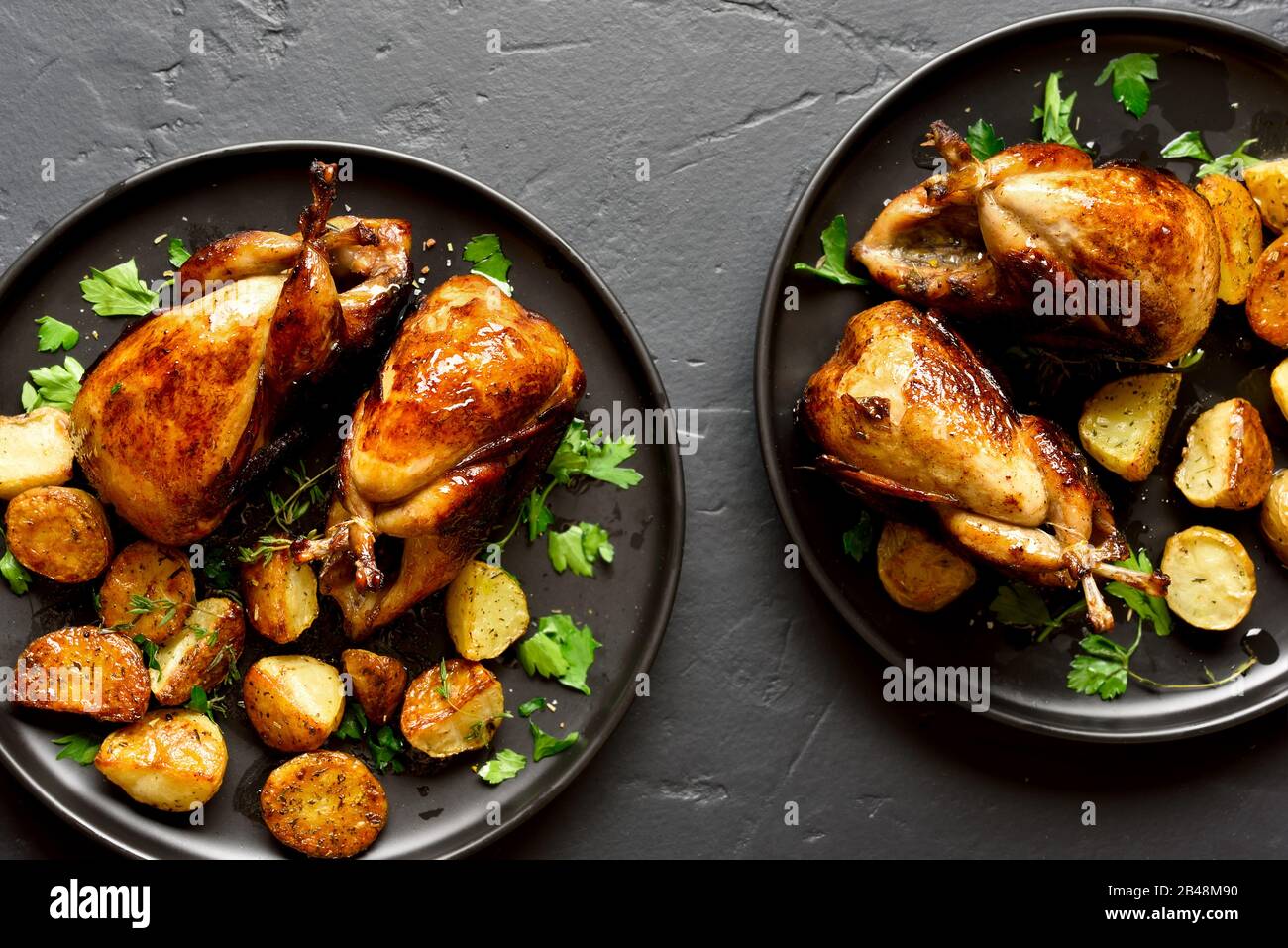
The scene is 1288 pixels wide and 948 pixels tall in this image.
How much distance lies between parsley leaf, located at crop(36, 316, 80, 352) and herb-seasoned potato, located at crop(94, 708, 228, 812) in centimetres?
93

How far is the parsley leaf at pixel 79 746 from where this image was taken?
8.70 ft

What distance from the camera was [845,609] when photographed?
275 centimetres

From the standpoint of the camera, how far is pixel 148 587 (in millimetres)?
2650

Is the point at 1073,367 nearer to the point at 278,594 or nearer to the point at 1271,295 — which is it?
the point at 1271,295

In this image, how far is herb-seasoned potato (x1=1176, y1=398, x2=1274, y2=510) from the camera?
9.02ft

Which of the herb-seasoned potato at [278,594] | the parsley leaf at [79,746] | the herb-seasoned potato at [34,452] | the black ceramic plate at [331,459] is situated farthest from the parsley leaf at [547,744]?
the herb-seasoned potato at [34,452]

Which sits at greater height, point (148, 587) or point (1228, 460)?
point (1228, 460)

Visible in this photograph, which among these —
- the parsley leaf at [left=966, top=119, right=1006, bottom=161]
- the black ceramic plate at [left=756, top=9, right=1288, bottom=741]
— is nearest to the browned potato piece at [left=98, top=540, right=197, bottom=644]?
the black ceramic plate at [left=756, top=9, right=1288, bottom=741]

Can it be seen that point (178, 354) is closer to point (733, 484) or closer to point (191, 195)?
point (191, 195)

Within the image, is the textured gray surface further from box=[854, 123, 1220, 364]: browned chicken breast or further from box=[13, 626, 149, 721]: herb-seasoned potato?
box=[13, 626, 149, 721]: herb-seasoned potato

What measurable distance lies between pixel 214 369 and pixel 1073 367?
6.89 ft

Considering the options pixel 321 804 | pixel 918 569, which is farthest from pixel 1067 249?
pixel 321 804

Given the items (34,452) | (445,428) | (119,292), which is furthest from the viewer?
(119,292)

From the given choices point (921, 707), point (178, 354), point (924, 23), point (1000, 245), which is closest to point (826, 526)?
point (921, 707)
